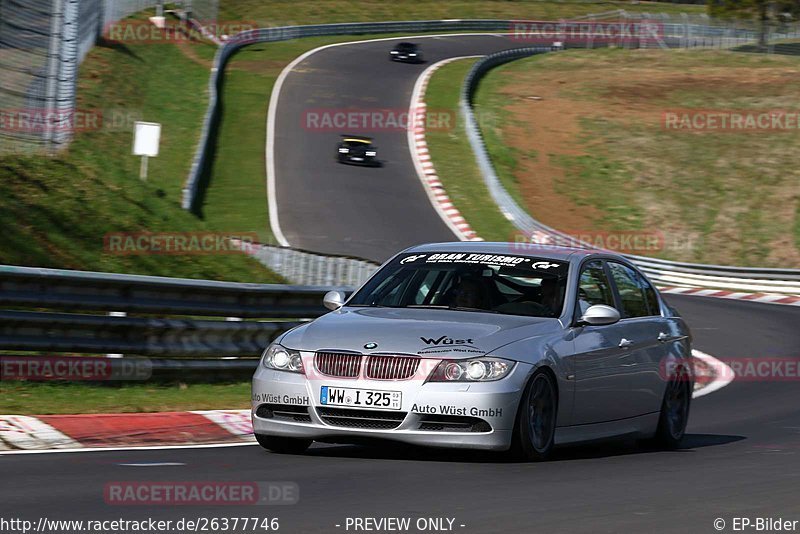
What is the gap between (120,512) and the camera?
6.12 m

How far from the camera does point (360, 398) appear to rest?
8.09m

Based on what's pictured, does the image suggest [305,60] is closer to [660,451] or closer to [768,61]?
[768,61]

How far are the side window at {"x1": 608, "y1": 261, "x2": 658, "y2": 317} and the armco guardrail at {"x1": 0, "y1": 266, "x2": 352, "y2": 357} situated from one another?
3.74 m

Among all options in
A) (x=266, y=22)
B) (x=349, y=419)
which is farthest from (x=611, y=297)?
(x=266, y=22)

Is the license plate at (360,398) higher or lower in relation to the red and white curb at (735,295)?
higher

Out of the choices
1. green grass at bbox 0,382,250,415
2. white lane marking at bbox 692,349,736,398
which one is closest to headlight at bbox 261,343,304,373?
green grass at bbox 0,382,250,415

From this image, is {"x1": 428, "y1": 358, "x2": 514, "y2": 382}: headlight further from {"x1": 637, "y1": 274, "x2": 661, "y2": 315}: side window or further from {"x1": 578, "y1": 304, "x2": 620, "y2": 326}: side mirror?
{"x1": 637, "y1": 274, "x2": 661, "y2": 315}: side window

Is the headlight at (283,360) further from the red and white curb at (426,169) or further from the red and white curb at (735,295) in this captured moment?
the red and white curb at (426,169)

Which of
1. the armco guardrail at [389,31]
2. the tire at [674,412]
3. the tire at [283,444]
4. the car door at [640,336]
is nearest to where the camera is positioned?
the tire at [283,444]

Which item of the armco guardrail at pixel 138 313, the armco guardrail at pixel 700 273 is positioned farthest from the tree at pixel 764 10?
the armco guardrail at pixel 138 313

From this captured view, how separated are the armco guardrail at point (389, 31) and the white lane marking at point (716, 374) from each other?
79.1 ft

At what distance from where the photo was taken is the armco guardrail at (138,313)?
414 inches

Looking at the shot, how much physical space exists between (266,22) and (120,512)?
209ft

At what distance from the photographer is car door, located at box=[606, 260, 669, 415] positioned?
9.66 meters
